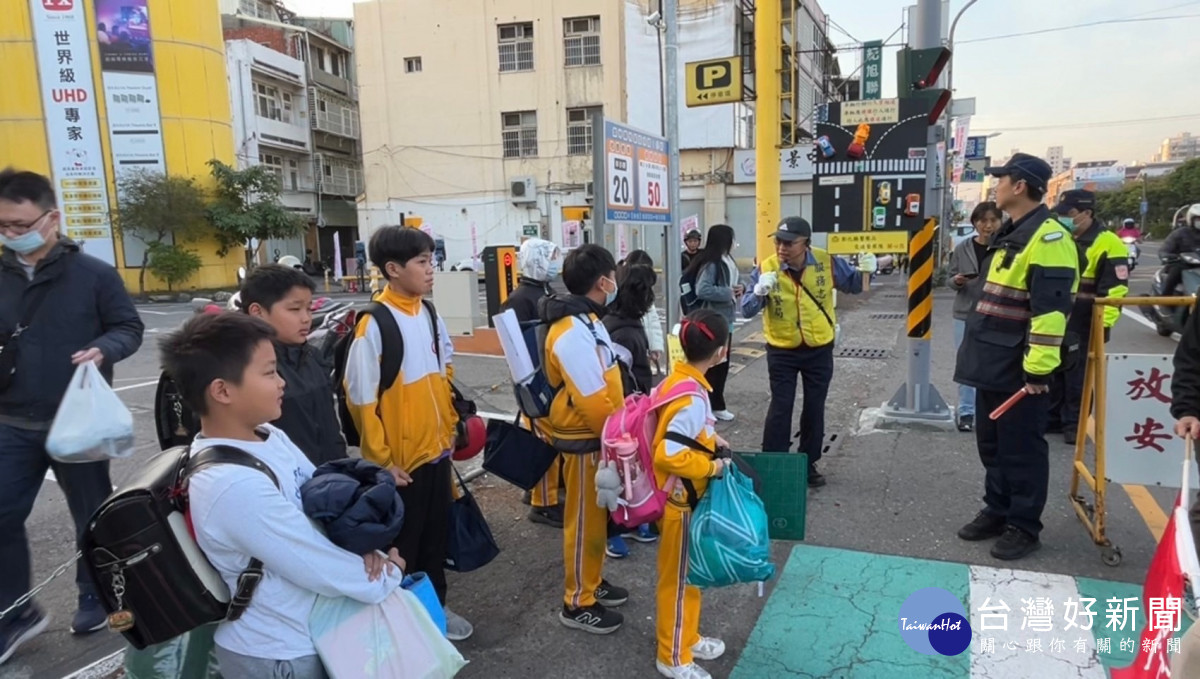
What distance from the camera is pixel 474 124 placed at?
28.9 meters

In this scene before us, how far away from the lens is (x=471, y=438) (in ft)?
10.9

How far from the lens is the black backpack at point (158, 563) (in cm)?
157

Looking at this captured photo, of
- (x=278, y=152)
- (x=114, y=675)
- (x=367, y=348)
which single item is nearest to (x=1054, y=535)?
(x=367, y=348)

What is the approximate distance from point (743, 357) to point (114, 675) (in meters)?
7.78

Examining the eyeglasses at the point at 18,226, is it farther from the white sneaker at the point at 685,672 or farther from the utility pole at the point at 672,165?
the utility pole at the point at 672,165

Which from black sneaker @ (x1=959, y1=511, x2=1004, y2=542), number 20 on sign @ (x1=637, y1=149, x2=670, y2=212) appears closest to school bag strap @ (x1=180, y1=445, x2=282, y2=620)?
black sneaker @ (x1=959, y1=511, x2=1004, y2=542)

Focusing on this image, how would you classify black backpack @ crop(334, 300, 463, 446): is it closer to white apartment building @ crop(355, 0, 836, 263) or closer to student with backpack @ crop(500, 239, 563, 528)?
student with backpack @ crop(500, 239, 563, 528)

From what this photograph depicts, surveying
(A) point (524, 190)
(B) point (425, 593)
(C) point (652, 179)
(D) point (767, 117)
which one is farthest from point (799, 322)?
(A) point (524, 190)

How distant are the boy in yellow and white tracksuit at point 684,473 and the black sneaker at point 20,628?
289cm

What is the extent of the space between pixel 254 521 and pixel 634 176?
16.8 ft

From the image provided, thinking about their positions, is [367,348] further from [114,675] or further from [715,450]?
[114,675]

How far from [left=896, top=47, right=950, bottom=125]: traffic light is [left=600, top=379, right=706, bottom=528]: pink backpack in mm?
4219

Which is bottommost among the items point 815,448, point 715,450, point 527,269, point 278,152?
point 815,448

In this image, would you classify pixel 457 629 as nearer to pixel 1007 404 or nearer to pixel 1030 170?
pixel 1007 404
